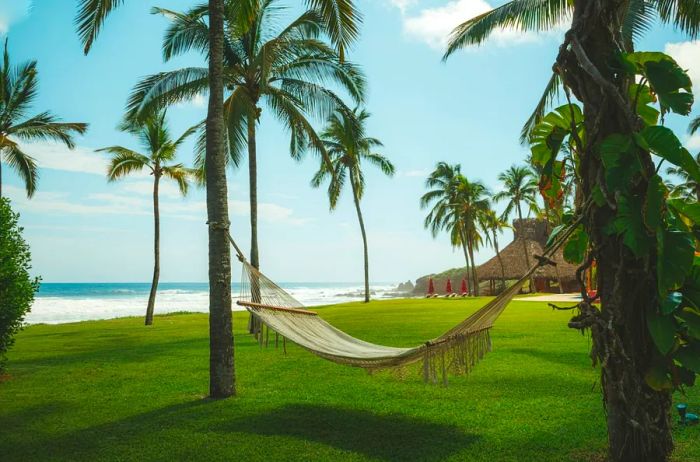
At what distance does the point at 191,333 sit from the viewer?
8.36 metres

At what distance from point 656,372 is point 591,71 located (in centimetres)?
121

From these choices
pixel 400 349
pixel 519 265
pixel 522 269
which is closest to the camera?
pixel 400 349

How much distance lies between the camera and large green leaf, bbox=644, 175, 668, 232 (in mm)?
1981

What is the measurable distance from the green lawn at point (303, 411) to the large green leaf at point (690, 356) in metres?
0.57

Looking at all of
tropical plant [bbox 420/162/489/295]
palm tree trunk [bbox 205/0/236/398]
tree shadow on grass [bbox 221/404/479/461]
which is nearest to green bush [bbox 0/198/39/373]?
palm tree trunk [bbox 205/0/236/398]

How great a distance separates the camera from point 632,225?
6.72 feet

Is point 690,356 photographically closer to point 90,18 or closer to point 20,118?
point 90,18

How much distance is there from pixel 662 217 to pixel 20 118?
10.7 metres

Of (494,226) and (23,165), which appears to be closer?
(23,165)

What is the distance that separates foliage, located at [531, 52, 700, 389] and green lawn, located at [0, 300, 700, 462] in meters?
0.63

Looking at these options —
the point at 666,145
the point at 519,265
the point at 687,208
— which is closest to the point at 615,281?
the point at 687,208

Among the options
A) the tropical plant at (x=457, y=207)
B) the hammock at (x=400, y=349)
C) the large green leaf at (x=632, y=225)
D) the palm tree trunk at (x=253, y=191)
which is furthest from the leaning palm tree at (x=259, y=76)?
the tropical plant at (x=457, y=207)

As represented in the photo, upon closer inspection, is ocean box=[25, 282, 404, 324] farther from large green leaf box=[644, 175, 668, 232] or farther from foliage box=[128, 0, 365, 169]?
large green leaf box=[644, 175, 668, 232]

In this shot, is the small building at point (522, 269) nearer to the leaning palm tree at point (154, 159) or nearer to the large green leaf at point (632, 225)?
the leaning palm tree at point (154, 159)
